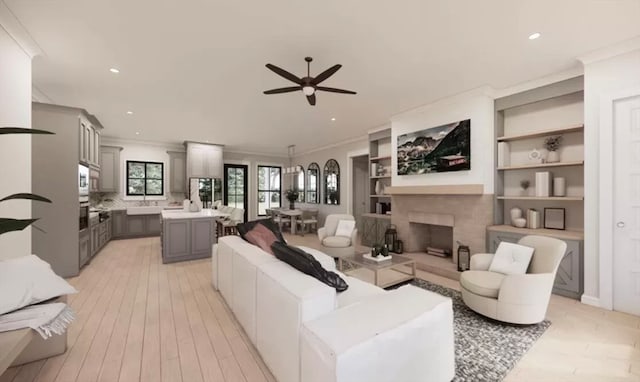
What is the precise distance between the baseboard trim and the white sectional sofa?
8.38 ft

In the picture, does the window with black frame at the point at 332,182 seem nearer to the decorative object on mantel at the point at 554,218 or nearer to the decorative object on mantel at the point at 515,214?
the decorative object on mantel at the point at 515,214

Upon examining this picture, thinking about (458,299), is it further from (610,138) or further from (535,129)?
(535,129)

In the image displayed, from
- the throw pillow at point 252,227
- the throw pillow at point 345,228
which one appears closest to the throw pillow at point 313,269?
the throw pillow at point 252,227

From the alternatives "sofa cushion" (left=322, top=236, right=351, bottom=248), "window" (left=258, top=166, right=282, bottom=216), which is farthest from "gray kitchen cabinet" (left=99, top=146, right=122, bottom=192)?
"sofa cushion" (left=322, top=236, right=351, bottom=248)

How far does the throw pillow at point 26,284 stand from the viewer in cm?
158

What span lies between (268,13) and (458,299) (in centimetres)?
375

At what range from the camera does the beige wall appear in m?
2.38

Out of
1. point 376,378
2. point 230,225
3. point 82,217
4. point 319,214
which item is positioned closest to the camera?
point 376,378

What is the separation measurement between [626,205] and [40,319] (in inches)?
205

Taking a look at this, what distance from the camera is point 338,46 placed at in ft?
9.18

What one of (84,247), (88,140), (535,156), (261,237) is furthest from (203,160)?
(535,156)

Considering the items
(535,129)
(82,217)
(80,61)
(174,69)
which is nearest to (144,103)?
(80,61)

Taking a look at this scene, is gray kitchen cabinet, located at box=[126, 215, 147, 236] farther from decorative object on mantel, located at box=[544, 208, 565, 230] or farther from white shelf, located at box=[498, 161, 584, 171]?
decorative object on mantel, located at box=[544, 208, 565, 230]

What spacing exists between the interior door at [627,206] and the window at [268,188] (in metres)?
8.48
